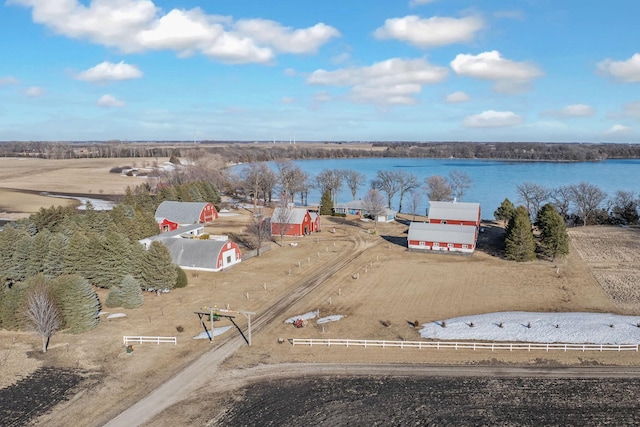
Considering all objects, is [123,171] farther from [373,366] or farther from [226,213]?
[373,366]

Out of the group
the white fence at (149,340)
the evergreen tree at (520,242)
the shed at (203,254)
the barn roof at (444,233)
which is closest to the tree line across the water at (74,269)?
the white fence at (149,340)

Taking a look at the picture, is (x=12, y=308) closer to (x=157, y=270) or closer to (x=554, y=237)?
(x=157, y=270)

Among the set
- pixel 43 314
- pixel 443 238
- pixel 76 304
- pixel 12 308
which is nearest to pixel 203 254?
pixel 76 304

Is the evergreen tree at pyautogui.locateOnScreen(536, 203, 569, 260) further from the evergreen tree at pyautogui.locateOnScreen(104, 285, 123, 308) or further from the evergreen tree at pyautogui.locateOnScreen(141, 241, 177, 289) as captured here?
the evergreen tree at pyautogui.locateOnScreen(104, 285, 123, 308)

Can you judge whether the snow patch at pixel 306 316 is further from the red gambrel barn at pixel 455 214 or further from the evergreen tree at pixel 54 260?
the red gambrel barn at pixel 455 214

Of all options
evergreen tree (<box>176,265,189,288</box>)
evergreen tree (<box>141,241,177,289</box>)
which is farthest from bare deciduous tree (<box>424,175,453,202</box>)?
evergreen tree (<box>141,241,177,289</box>)
